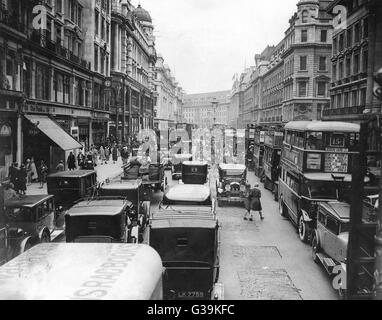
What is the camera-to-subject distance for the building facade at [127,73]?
56219mm

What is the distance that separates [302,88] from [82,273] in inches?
1504

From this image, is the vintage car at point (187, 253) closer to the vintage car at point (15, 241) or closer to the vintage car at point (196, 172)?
the vintage car at point (15, 241)

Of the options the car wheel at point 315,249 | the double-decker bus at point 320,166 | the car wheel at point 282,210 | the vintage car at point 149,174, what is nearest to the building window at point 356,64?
the car wheel at point 282,210

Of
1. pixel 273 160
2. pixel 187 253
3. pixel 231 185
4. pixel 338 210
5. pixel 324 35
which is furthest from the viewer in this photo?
pixel 324 35

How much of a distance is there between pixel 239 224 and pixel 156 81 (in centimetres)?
9402

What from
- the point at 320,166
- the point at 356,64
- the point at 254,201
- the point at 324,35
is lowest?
the point at 254,201

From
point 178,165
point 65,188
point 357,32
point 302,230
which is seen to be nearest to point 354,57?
point 357,32

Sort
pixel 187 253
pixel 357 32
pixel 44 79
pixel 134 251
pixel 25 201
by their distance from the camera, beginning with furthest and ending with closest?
pixel 357 32, pixel 44 79, pixel 25 201, pixel 187 253, pixel 134 251

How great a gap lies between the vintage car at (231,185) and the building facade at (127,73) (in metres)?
29.2

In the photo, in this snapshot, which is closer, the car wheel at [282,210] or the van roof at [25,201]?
the van roof at [25,201]

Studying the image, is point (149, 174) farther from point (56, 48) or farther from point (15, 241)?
point (56, 48)

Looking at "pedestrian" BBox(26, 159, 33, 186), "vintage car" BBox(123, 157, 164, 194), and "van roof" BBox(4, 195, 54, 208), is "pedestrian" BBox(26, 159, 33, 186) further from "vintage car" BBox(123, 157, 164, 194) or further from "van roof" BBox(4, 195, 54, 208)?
"van roof" BBox(4, 195, 54, 208)

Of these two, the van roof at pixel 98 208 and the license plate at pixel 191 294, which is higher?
the van roof at pixel 98 208

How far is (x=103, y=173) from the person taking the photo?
33031mm
